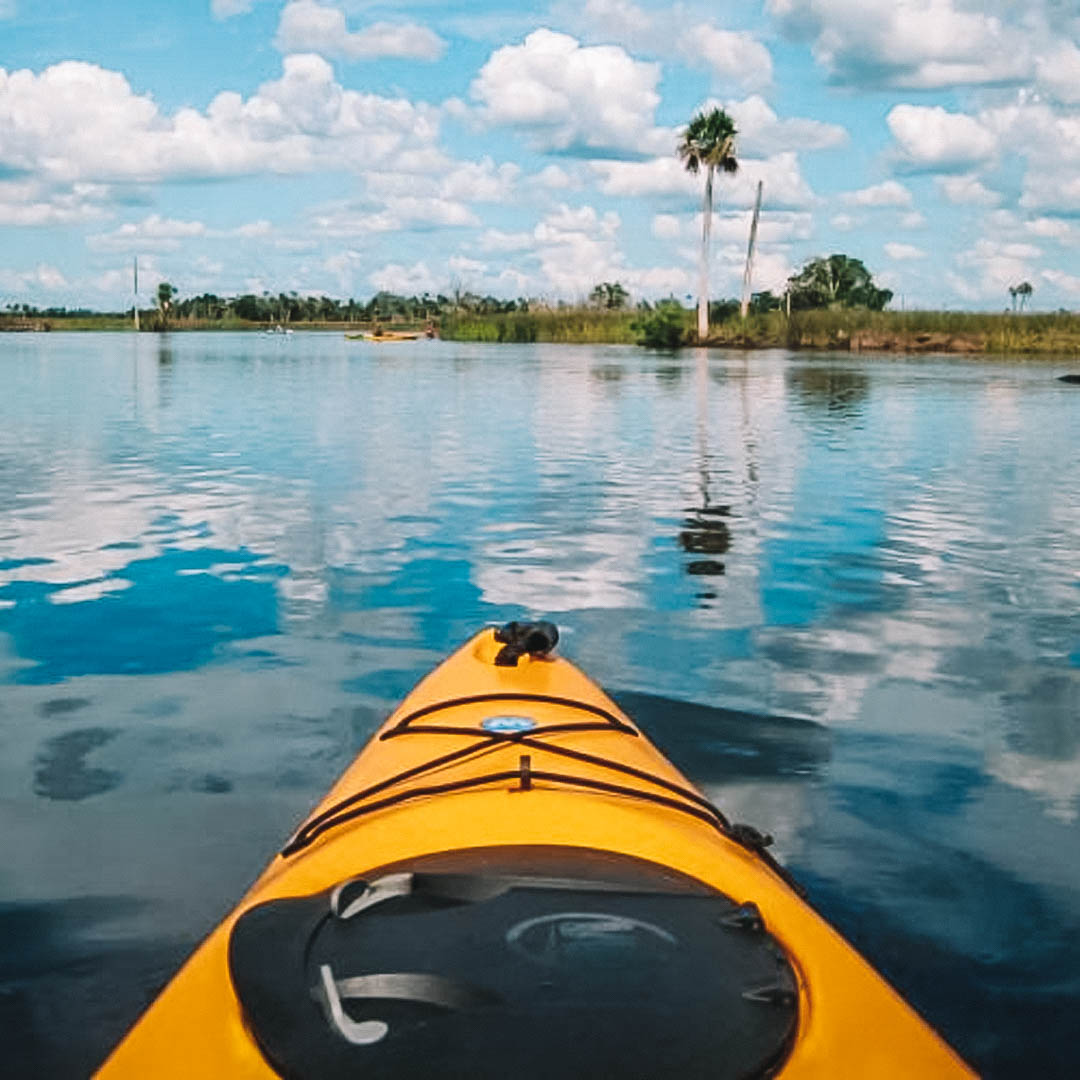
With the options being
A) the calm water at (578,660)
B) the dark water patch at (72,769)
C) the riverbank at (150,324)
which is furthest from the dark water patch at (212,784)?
the riverbank at (150,324)

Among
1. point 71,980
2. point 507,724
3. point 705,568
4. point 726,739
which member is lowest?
point 71,980

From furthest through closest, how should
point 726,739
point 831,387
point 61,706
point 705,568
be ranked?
1. point 831,387
2. point 705,568
3. point 61,706
4. point 726,739

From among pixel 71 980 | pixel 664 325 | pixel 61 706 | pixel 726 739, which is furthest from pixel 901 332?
pixel 71 980

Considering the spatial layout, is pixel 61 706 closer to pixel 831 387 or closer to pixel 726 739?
pixel 726 739

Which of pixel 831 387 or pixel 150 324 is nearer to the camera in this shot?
pixel 831 387

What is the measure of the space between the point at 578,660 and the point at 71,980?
3.67m

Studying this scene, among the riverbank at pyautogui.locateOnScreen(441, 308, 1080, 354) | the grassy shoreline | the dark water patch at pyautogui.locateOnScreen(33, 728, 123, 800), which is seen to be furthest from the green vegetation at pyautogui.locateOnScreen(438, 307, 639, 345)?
the dark water patch at pyautogui.locateOnScreen(33, 728, 123, 800)

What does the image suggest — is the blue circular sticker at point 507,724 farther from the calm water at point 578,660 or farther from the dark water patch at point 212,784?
the dark water patch at point 212,784

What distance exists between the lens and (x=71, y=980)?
368 cm

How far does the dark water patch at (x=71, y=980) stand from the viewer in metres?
3.33

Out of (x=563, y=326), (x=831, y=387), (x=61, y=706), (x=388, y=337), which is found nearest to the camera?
(x=61, y=706)

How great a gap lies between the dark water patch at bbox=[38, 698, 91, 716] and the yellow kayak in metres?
3.23

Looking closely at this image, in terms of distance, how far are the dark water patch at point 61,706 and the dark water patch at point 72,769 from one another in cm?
Answer: 29

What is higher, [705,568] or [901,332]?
[901,332]
